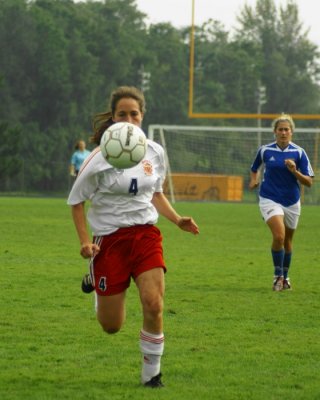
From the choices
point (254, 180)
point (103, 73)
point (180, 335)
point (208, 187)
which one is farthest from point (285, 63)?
point (180, 335)

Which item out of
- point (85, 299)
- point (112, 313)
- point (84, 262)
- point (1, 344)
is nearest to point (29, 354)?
point (1, 344)

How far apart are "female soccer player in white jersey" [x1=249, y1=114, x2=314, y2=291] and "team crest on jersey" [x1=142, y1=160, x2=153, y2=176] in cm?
522

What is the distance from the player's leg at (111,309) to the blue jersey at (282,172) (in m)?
5.66

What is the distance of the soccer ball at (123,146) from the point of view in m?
6.64

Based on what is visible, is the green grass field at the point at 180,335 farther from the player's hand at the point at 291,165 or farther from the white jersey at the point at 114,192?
the player's hand at the point at 291,165

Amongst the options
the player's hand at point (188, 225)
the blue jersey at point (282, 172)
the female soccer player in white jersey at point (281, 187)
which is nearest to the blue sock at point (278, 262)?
the female soccer player in white jersey at point (281, 187)

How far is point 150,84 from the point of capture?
83.6m

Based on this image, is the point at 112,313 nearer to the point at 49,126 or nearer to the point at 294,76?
the point at 49,126

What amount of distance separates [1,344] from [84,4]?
85.8 meters

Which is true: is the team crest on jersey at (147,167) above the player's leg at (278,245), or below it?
above

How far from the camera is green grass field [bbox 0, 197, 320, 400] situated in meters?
6.78

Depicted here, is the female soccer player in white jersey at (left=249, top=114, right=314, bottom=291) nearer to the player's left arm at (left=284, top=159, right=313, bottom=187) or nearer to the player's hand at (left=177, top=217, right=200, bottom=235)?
the player's left arm at (left=284, top=159, right=313, bottom=187)

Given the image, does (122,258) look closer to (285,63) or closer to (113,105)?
(113,105)

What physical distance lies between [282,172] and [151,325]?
595 cm
